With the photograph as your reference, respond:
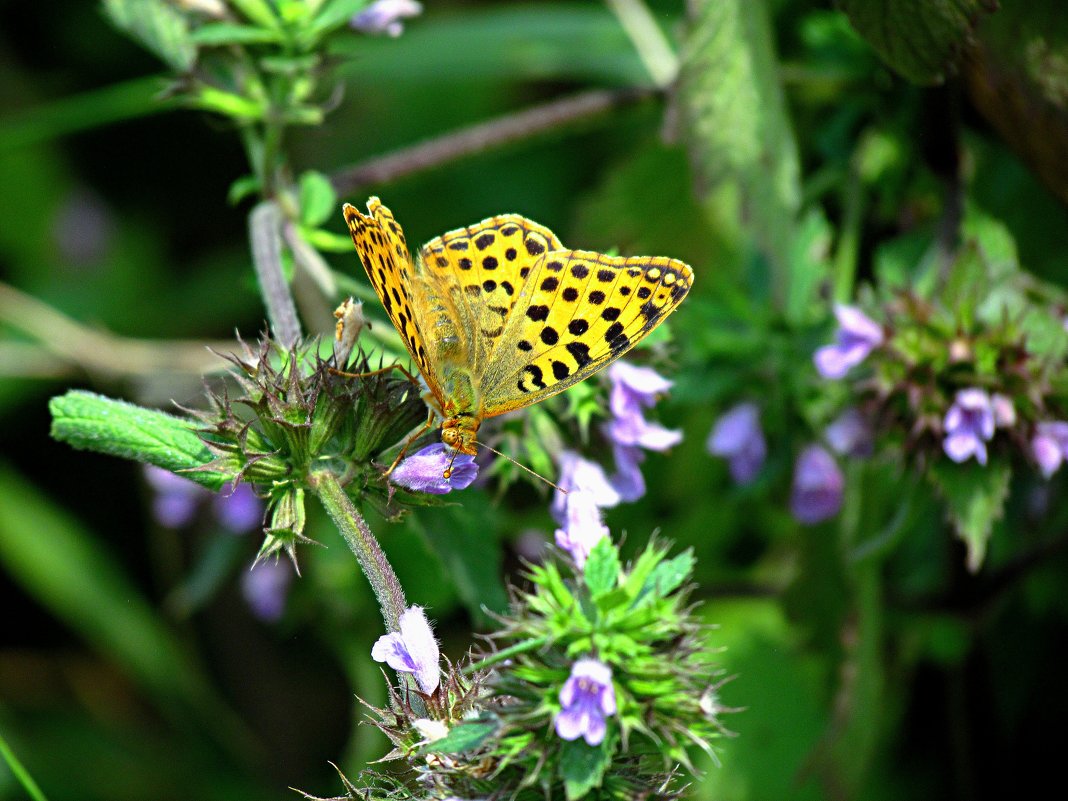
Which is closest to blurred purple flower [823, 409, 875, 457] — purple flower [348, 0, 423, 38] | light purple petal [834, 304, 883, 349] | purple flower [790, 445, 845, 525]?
purple flower [790, 445, 845, 525]

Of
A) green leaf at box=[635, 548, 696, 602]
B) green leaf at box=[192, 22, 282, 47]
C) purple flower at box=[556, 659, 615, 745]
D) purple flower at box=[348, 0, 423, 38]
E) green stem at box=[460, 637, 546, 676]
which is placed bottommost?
purple flower at box=[556, 659, 615, 745]

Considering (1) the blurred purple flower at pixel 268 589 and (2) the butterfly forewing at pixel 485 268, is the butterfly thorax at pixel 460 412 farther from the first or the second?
(1) the blurred purple flower at pixel 268 589

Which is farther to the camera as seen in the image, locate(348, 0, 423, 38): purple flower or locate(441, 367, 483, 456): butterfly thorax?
locate(348, 0, 423, 38): purple flower

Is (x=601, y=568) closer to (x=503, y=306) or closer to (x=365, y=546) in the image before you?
(x=365, y=546)

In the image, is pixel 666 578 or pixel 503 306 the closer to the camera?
pixel 666 578

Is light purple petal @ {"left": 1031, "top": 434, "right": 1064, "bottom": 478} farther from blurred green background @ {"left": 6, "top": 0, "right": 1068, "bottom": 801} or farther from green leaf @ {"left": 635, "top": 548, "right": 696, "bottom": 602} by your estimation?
green leaf @ {"left": 635, "top": 548, "right": 696, "bottom": 602}

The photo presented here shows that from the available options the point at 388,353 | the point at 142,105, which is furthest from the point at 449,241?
the point at 142,105

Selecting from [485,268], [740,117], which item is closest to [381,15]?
[485,268]
